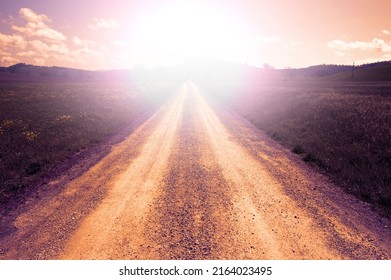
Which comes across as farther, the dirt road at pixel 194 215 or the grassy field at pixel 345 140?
the grassy field at pixel 345 140

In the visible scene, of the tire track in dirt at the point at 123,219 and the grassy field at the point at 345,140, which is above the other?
the grassy field at the point at 345,140

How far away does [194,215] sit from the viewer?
20.3 feet

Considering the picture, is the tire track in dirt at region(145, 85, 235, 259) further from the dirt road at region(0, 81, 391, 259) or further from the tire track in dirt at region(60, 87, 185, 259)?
the tire track in dirt at region(60, 87, 185, 259)

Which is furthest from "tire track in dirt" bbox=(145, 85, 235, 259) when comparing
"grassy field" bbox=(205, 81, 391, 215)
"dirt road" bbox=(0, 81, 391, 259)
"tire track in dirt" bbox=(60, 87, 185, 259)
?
"grassy field" bbox=(205, 81, 391, 215)

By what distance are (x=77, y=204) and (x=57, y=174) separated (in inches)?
121

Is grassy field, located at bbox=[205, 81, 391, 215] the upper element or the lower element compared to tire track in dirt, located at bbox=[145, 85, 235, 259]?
upper

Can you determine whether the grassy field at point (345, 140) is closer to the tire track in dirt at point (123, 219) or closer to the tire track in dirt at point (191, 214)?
the tire track in dirt at point (191, 214)

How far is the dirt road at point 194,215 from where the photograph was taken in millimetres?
5002

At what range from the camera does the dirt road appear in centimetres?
500

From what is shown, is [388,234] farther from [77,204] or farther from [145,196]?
[77,204]

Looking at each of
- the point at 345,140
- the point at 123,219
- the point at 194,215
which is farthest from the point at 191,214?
the point at 345,140

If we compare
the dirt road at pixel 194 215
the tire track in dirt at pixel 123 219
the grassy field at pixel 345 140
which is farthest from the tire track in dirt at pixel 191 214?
the grassy field at pixel 345 140

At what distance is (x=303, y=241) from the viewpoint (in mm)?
5211
